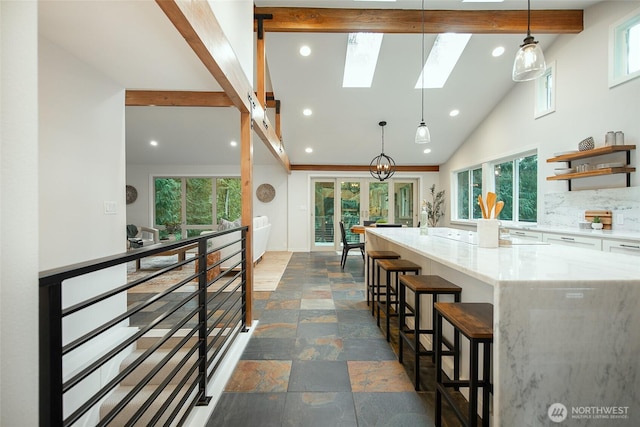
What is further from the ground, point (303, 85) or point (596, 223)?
point (303, 85)

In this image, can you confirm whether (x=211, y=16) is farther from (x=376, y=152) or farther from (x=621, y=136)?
(x=376, y=152)

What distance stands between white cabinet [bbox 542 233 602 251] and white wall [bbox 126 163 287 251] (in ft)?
19.3

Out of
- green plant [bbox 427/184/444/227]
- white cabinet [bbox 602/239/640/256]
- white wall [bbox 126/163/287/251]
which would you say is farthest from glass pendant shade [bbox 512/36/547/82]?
white wall [bbox 126/163/287/251]

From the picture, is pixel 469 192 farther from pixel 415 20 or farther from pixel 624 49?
pixel 415 20

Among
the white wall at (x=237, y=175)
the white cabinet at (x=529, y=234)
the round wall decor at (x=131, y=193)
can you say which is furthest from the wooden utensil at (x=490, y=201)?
the round wall decor at (x=131, y=193)

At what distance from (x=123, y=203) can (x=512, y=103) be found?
20.4 ft

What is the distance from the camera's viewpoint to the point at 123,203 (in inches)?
108

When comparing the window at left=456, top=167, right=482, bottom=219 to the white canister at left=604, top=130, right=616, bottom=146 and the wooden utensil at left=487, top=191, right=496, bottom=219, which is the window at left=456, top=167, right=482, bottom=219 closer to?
the white canister at left=604, top=130, right=616, bottom=146

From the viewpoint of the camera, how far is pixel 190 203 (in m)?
8.22

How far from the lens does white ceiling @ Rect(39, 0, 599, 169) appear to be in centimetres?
181

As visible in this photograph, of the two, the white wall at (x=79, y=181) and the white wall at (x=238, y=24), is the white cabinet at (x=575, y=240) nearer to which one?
the white wall at (x=238, y=24)

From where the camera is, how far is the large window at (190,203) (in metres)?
8.15

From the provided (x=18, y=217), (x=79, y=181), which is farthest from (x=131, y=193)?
(x=18, y=217)

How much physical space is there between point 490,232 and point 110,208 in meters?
2.96
